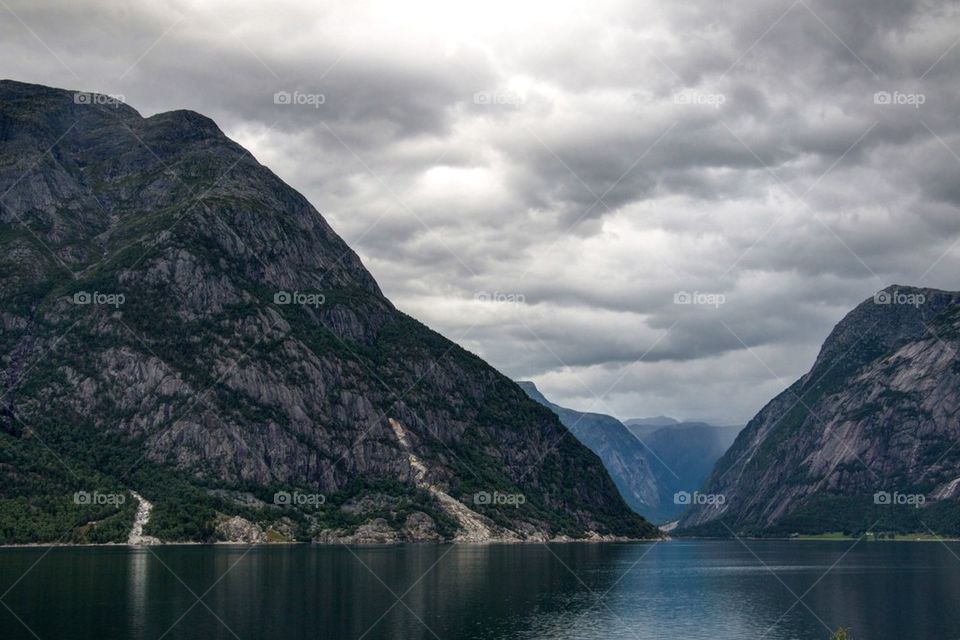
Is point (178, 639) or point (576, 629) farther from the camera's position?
point (576, 629)

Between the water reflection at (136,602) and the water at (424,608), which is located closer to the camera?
the water reflection at (136,602)

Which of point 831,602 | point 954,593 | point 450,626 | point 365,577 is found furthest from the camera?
point 365,577

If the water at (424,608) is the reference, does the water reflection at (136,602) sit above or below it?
above

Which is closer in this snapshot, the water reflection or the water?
the water reflection

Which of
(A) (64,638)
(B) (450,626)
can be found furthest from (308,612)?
(A) (64,638)

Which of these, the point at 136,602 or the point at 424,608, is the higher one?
the point at 136,602

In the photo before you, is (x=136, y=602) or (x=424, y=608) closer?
(x=136, y=602)

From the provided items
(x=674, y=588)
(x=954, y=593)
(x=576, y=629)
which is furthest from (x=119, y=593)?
(x=954, y=593)

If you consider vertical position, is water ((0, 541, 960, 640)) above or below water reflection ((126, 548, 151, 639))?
below

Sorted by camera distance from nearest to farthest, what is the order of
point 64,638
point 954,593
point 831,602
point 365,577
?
point 64,638, point 831,602, point 954,593, point 365,577

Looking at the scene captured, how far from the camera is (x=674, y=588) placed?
199 m

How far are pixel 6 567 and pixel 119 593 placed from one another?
64198 mm

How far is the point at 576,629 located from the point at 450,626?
18759 mm

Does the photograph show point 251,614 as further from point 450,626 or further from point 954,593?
point 954,593
